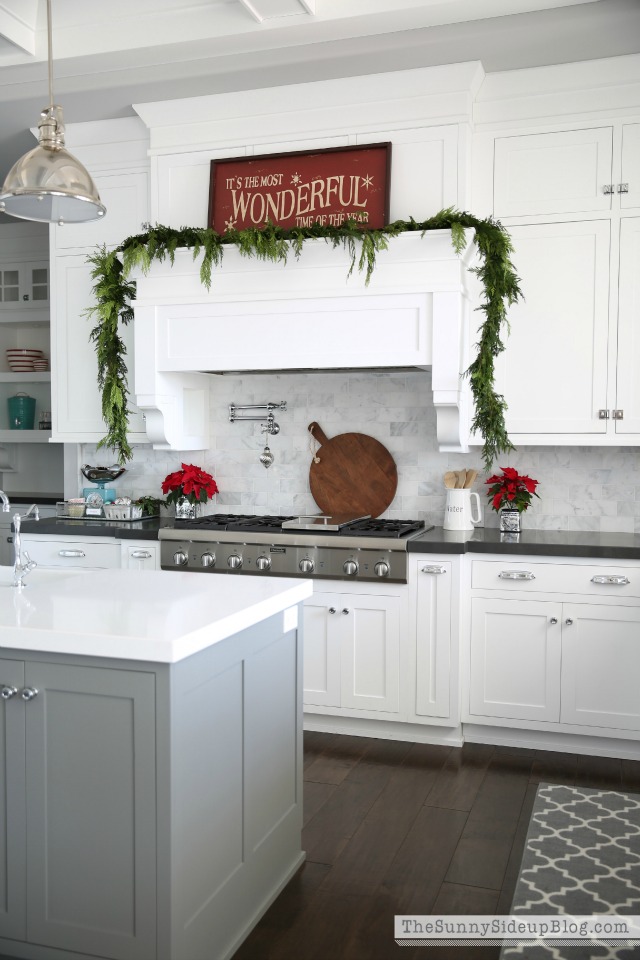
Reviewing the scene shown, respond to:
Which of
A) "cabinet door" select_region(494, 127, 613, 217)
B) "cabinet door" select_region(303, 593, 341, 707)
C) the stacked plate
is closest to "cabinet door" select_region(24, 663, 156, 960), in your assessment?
"cabinet door" select_region(303, 593, 341, 707)

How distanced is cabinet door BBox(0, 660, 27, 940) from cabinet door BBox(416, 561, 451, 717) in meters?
2.24

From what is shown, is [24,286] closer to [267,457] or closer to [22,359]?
[22,359]

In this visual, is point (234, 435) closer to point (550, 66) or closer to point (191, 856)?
point (550, 66)

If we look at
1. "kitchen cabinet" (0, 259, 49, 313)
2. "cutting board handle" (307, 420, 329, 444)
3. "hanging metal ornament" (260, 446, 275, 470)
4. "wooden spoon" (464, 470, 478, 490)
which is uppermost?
"kitchen cabinet" (0, 259, 49, 313)

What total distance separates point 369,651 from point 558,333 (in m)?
1.79

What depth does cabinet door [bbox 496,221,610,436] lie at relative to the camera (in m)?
4.24

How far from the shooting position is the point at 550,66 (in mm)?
4199

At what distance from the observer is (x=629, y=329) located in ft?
13.8

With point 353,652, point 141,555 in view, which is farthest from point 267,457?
point 353,652

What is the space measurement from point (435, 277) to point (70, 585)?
7.38 ft

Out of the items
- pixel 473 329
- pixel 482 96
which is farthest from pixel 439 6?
pixel 473 329

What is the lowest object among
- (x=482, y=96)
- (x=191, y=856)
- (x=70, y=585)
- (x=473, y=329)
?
(x=191, y=856)

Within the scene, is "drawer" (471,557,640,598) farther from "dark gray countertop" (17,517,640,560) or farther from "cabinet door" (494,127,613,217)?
"cabinet door" (494,127,613,217)

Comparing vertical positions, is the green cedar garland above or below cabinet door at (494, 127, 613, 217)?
below
